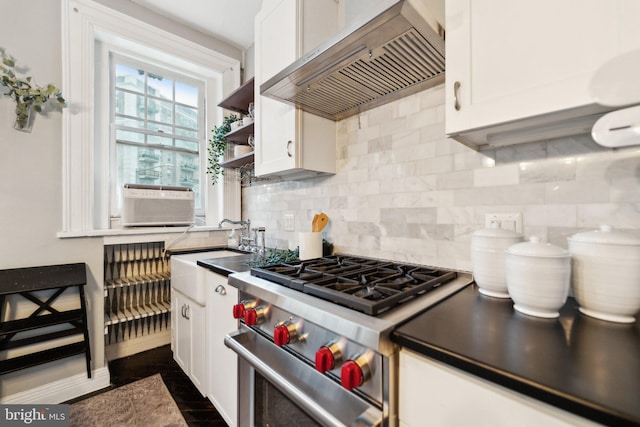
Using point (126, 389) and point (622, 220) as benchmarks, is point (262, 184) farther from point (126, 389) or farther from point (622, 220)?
point (622, 220)

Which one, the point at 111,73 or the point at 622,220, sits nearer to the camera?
the point at 622,220

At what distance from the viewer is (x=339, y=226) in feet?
5.30

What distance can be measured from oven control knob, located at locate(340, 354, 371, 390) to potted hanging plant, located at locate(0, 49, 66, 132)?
2.24 metres

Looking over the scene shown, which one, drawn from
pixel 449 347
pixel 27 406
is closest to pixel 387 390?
pixel 449 347

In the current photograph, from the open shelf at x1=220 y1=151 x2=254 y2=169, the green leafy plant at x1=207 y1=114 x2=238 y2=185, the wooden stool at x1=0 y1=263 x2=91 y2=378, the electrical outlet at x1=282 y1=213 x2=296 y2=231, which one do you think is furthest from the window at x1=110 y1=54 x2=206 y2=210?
the electrical outlet at x1=282 y1=213 x2=296 y2=231

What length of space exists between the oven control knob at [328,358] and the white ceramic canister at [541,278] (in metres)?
0.49

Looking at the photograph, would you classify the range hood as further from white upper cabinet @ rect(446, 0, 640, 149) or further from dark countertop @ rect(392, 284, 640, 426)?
dark countertop @ rect(392, 284, 640, 426)

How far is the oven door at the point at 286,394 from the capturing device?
678 millimetres

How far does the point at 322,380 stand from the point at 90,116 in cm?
225

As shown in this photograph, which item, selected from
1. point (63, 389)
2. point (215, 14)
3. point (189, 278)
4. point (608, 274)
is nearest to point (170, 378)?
point (63, 389)

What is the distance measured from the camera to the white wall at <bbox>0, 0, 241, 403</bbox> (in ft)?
5.24

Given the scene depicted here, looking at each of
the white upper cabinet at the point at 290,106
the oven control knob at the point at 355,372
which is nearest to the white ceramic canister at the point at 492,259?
the oven control knob at the point at 355,372

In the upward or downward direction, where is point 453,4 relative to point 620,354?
upward

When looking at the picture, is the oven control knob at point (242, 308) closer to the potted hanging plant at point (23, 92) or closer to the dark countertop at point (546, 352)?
the dark countertop at point (546, 352)
